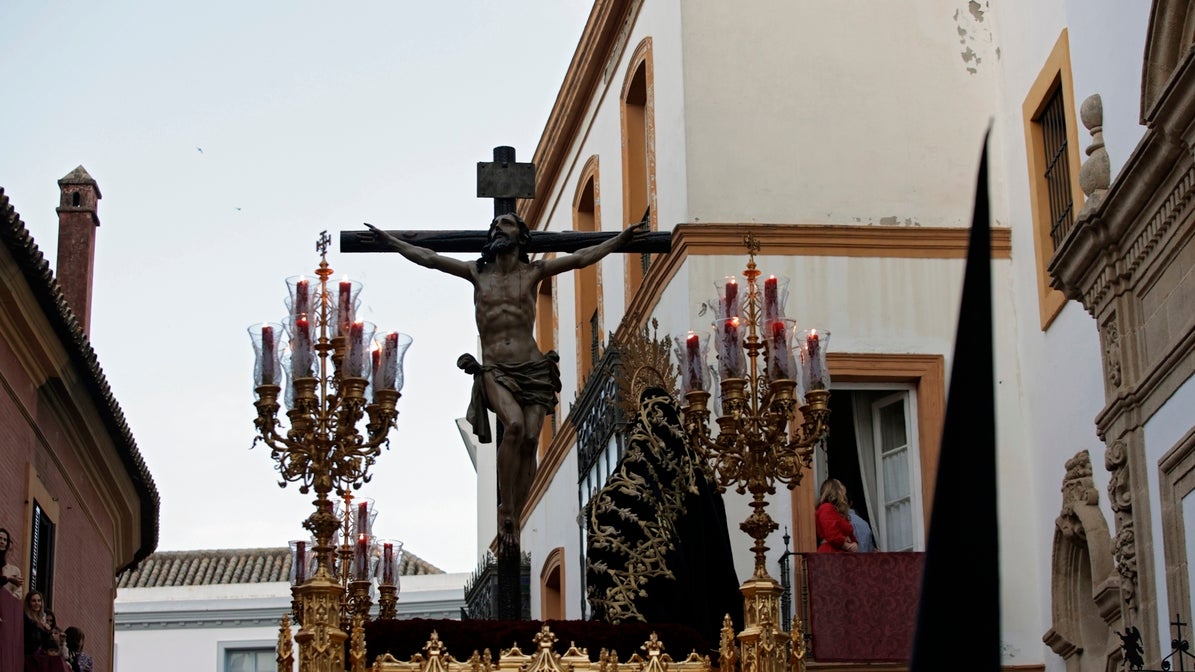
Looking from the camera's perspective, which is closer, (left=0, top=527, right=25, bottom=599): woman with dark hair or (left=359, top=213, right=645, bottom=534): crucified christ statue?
(left=359, top=213, right=645, bottom=534): crucified christ statue

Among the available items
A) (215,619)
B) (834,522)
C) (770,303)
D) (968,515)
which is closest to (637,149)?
(834,522)

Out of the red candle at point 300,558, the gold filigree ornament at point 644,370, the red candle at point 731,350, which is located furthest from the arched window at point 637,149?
the red candle at point 731,350

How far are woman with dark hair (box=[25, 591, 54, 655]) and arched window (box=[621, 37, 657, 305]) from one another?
631 cm

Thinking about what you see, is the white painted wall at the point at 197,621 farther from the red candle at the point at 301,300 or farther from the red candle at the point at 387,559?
the red candle at the point at 301,300

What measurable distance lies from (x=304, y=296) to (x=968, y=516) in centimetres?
639

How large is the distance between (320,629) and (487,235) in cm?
356

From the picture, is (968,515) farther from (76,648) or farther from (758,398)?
(76,648)

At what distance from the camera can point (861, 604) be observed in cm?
1683

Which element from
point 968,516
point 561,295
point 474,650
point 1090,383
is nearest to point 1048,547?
point 1090,383

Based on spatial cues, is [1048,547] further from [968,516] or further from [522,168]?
[968,516]

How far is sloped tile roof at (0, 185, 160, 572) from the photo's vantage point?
16.2 meters

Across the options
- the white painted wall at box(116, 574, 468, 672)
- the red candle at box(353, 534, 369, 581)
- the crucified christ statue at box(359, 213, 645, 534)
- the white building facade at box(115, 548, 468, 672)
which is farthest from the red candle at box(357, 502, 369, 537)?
the white painted wall at box(116, 574, 468, 672)

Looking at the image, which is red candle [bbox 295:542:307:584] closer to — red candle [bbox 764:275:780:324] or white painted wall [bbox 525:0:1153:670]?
white painted wall [bbox 525:0:1153:670]

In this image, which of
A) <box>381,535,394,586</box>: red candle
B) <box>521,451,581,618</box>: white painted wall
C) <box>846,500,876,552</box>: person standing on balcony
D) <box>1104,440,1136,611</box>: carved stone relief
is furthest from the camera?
<box>521,451,581,618</box>: white painted wall
